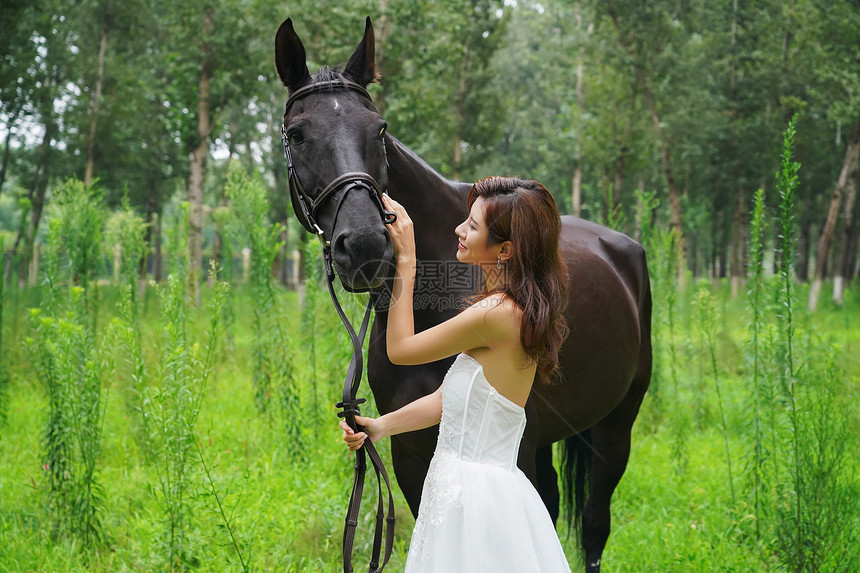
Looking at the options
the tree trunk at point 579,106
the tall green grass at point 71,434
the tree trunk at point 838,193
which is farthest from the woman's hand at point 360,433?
the tree trunk at point 579,106

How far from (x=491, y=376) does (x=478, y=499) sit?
337 millimetres

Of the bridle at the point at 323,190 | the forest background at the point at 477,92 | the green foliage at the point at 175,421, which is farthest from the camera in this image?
the forest background at the point at 477,92

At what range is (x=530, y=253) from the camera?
162cm

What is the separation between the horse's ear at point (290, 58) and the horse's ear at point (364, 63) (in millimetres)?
168

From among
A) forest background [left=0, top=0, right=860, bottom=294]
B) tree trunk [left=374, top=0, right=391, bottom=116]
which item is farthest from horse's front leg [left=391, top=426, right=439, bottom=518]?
forest background [left=0, top=0, right=860, bottom=294]

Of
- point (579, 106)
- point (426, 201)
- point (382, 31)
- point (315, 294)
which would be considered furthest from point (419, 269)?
point (579, 106)

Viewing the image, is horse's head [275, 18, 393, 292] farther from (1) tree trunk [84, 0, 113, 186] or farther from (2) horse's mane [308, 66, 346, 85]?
(1) tree trunk [84, 0, 113, 186]

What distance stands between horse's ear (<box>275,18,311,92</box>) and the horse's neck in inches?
16.4

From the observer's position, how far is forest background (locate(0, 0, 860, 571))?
3074mm

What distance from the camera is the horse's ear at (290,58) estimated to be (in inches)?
80.2

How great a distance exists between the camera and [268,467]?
438 cm

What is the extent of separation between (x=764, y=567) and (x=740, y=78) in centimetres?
1917

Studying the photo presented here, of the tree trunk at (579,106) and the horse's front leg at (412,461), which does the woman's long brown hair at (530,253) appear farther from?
the tree trunk at (579,106)

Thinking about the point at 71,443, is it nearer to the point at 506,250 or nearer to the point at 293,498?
the point at 293,498
